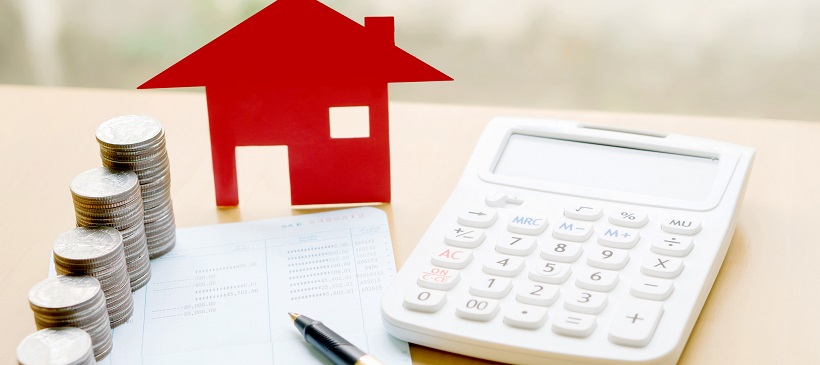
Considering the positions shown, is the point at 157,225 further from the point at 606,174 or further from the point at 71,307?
the point at 606,174

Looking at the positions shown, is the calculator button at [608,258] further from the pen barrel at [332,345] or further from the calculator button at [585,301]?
the pen barrel at [332,345]

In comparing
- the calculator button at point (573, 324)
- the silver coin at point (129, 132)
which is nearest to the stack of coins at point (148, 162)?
the silver coin at point (129, 132)

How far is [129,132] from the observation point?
74 centimetres

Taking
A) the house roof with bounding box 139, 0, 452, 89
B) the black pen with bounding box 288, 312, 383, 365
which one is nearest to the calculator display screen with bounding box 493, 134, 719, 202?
the house roof with bounding box 139, 0, 452, 89

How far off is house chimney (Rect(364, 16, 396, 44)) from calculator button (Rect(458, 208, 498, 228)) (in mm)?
150

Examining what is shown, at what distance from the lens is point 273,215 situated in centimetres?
83

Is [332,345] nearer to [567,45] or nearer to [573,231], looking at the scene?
[573,231]

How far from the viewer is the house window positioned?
97 centimetres

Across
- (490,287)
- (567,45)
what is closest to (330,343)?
(490,287)

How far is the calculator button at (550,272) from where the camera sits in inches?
26.5

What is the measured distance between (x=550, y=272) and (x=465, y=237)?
8cm

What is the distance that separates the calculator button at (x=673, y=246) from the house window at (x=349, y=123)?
354 mm

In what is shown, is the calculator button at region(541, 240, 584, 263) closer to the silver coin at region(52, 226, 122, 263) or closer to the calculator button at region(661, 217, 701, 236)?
the calculator button at region(661, 217, 701, 236)

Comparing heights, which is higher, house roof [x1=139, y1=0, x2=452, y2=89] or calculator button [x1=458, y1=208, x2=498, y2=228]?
house roof [x1=139, y1=0, x2=452, y2=89]
